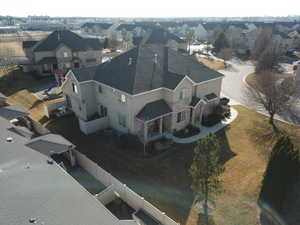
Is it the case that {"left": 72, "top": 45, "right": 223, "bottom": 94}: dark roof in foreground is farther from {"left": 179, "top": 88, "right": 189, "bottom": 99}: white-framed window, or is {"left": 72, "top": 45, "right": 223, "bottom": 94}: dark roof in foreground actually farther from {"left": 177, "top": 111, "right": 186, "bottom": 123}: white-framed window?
{"left": 177, "top": 111, "right": 186, "bottom": 123}: white-framed window

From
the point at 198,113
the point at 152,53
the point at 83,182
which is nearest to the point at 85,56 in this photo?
the point at 152,53

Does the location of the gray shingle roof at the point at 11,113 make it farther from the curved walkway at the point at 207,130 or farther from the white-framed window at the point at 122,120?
the curved walkway at the point at 207,130

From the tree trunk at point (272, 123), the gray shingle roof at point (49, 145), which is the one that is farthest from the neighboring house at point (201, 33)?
the gray shingle roof at point (49, 145)

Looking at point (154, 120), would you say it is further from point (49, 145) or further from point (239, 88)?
point (239, 88)

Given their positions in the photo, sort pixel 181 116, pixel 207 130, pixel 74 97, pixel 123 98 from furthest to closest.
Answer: pixel 74 97
pixel 207 130
pixel 181 116
pixel 123 98

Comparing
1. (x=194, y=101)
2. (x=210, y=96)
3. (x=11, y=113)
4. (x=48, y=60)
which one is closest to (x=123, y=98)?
(x=194, y=101)
